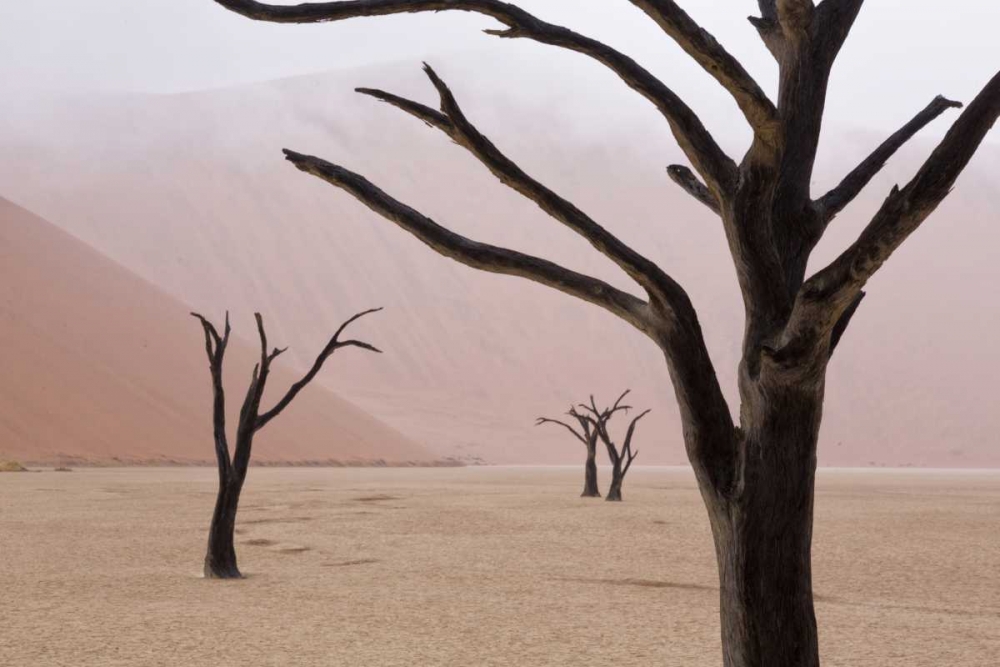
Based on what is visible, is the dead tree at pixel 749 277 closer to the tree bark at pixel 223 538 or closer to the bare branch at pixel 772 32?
the bare branch at pixel 772 32

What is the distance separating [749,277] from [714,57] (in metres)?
0.81

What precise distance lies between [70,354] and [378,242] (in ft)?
159

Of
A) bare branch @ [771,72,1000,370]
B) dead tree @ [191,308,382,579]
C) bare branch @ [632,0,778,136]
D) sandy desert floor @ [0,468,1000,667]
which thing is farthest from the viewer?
dead tree @ [191,308,382,579]

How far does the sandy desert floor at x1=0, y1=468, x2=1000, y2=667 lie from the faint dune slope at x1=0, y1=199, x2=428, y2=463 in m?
25.3

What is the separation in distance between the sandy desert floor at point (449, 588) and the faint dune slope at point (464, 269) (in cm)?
5649

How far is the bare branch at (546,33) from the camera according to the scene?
3.87 m

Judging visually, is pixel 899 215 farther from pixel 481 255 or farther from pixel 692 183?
pixel 481 255

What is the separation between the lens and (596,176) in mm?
111062

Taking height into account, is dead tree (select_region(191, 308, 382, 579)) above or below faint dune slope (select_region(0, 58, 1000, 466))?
below

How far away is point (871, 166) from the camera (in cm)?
468

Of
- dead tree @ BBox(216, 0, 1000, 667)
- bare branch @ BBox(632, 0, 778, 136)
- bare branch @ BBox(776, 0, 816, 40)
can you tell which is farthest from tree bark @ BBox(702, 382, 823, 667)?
bare branch @ BBox(776, 0, 816, 40)

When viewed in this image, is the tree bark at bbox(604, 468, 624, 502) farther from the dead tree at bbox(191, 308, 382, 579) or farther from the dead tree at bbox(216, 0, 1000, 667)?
the dead tree at bbox(216, 0, 1000, 667)

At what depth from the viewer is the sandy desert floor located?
7566mm

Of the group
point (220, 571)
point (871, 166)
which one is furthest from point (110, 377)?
point (871, 166)
